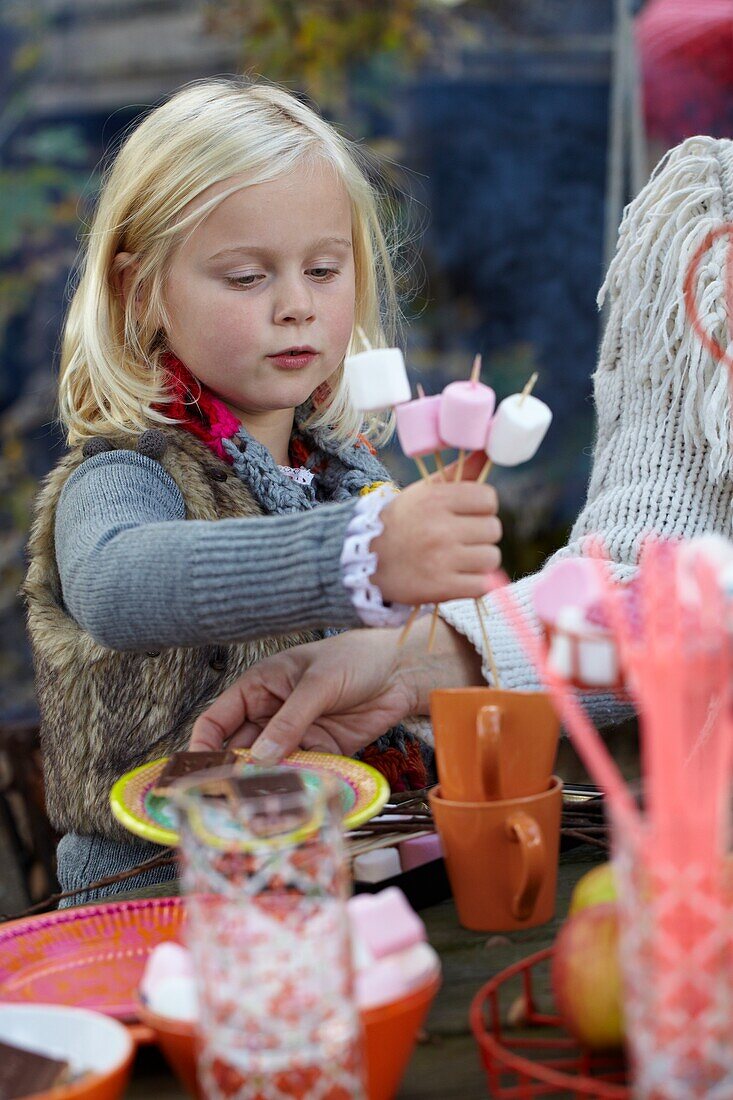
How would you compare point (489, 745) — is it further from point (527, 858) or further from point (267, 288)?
point (267, 288)

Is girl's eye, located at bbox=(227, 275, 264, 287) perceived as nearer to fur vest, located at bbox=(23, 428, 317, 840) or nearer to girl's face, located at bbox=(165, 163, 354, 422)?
girl's face, located at bbox=(165, 163, 354, 422)

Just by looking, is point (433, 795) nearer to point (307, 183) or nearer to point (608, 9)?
point (307, 183)

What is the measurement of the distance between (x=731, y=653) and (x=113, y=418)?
107 cm

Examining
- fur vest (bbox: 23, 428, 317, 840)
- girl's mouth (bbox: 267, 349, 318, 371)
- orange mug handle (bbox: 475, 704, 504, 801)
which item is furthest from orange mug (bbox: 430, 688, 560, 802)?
girl's mouth (bbox: 267, 349, 318, 371)

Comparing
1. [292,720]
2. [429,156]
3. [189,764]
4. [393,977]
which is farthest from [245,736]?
[429,156]

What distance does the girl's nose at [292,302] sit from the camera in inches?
55.9

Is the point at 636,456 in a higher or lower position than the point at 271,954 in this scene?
higher

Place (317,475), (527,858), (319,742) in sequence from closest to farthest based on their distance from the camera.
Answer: (527,858) < (319,742) < (317,475)

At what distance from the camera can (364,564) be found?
97cm

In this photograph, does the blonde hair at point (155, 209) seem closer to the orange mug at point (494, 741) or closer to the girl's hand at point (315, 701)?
the girl's hand at point (315, 701)

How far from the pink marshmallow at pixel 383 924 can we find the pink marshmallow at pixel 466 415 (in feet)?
1.21

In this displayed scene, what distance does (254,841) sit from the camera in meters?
0.62

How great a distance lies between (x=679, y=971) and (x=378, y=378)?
507 mm

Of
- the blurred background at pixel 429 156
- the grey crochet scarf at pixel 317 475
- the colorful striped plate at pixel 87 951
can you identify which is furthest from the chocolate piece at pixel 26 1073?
the blurred background at pixel 429 156
